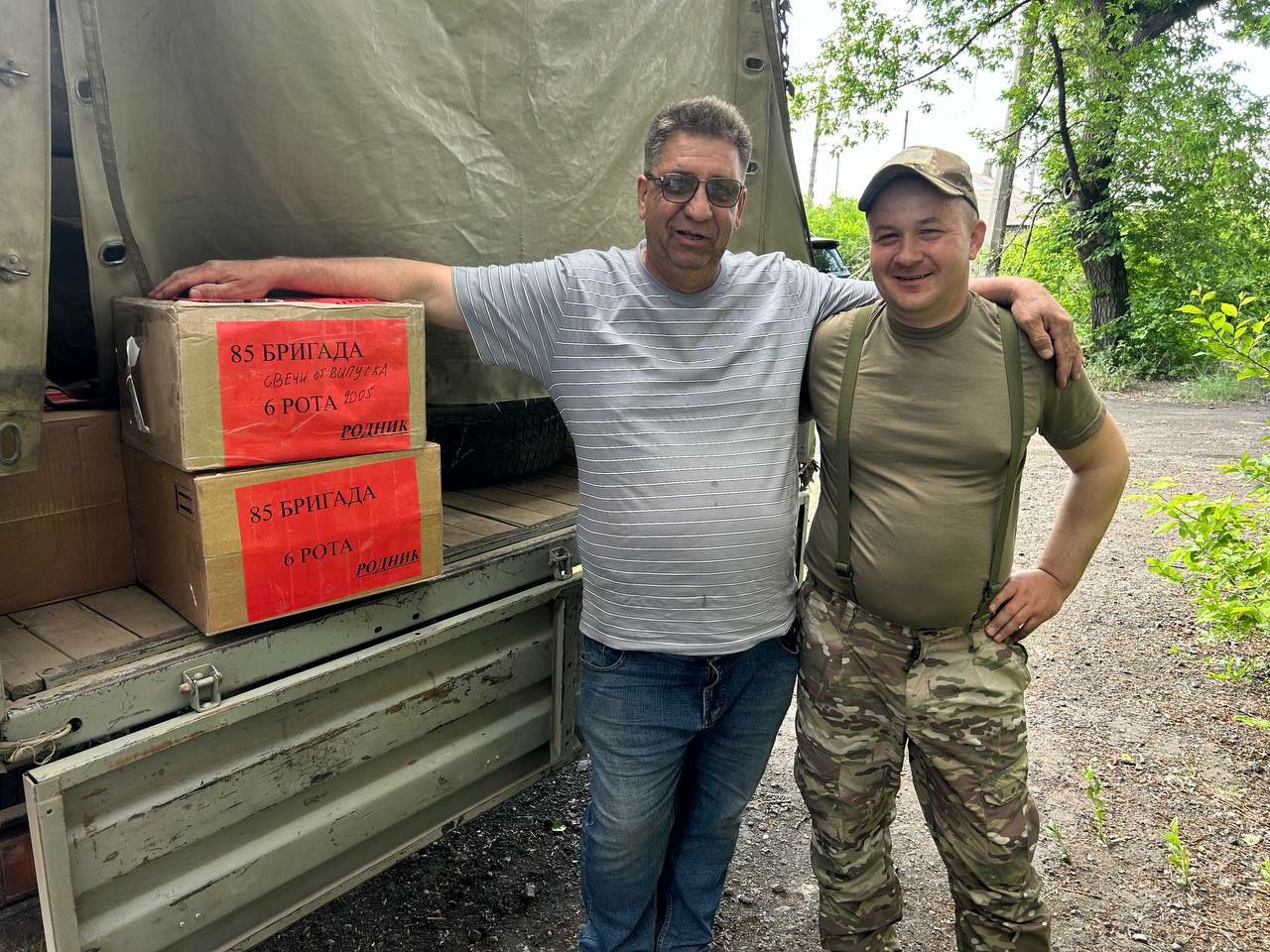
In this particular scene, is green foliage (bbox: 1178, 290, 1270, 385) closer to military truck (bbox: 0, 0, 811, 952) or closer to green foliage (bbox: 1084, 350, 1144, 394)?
military truck (bbox: 0, 0, 811, 952)

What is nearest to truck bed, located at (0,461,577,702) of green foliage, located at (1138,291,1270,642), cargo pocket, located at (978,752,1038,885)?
cargo pocket, located at (978,752,1038,885)

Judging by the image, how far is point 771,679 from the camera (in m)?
2.08

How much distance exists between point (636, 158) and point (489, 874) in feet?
6.92

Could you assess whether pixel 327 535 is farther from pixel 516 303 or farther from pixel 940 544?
pixel 940 544

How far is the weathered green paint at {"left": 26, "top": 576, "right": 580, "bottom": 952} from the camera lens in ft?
4.80

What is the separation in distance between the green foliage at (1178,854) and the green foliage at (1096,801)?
0.57ft

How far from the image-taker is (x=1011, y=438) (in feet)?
6.10

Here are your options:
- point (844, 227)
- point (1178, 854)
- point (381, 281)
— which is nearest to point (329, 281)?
point (381, 281)

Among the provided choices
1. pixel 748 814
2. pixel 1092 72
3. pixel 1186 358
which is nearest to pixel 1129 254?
pixel 1186 358

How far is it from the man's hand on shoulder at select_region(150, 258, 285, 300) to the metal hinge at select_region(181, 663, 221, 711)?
0.66m

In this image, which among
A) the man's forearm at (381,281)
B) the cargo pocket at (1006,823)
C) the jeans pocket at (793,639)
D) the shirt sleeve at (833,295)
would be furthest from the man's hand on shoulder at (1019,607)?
the man's forearm at (381,281)

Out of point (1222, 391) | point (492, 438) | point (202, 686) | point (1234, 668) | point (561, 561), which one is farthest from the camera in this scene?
point (1222, 391)

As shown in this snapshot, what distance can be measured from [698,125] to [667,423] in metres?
0.61

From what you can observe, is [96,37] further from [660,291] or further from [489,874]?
[489,874]
